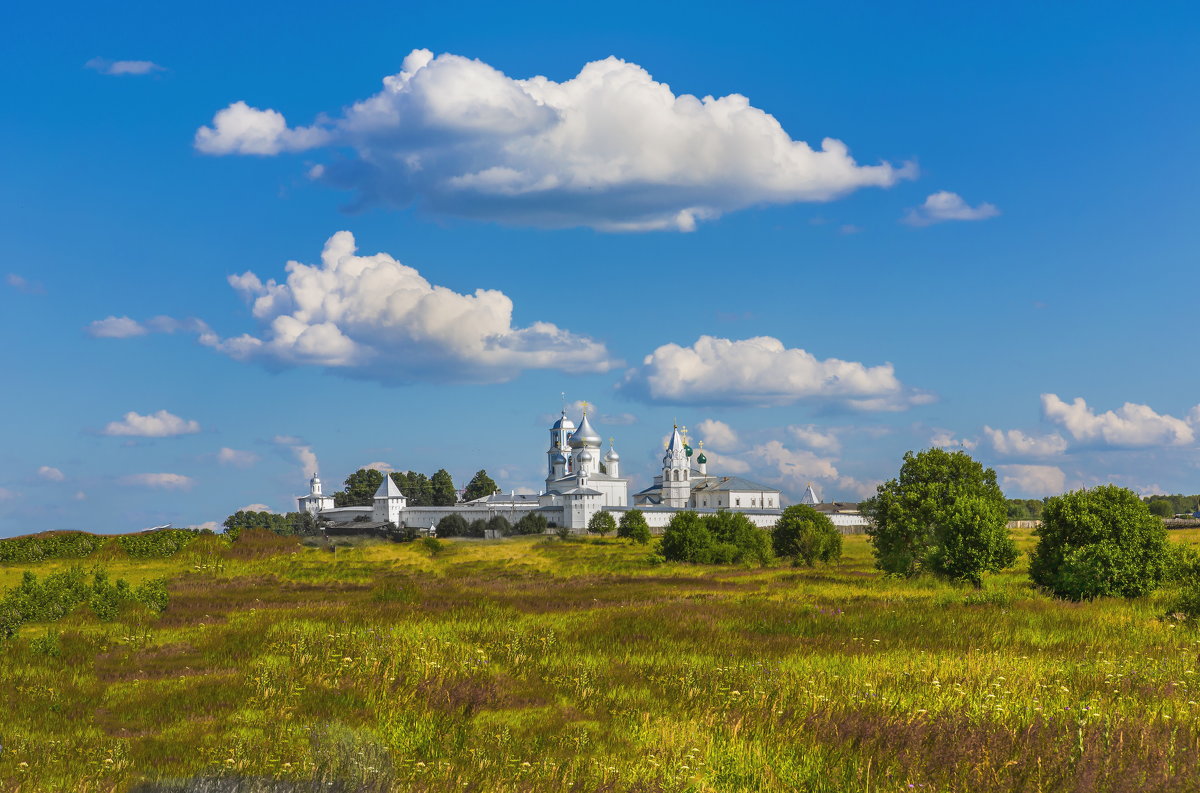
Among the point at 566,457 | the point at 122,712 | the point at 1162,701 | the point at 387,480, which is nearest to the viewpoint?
the point at 1162,701

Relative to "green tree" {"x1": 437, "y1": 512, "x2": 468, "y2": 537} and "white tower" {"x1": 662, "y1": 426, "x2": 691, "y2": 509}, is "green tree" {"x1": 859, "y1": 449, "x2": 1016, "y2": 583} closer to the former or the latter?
"green tree" {"x1": 437, "y1": 512, "x2": 468, "y2": 537}

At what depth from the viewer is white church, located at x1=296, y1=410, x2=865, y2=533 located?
145625mm

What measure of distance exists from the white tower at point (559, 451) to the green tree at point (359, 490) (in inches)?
1232

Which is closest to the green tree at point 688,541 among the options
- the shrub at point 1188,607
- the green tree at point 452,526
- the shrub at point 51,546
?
the shrub at point 51,546

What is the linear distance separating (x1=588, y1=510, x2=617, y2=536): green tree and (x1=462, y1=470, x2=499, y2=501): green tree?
145 feet

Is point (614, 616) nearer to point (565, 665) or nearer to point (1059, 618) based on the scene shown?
point (565, 665)

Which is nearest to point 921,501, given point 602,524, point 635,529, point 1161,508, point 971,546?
point 971,546

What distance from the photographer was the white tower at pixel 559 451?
168m

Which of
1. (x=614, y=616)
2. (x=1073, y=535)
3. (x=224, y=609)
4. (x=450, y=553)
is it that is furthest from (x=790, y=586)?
(x=450, y=553)

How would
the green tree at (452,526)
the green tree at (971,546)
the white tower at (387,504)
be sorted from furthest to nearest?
1. the white tower at (387,504)
2. the green tree at (452,526)
3. the green tree at (971,546)

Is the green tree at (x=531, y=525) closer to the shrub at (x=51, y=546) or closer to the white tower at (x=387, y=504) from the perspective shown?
the white tower at (x=387, y=504)

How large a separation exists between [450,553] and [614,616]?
195ft

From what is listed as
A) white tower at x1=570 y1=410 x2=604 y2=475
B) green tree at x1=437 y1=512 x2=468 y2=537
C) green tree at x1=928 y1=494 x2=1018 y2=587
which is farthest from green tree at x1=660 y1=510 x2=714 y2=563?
white tower at x1=570 y1=410 x2=604 y2=475

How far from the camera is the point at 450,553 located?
79438mm
